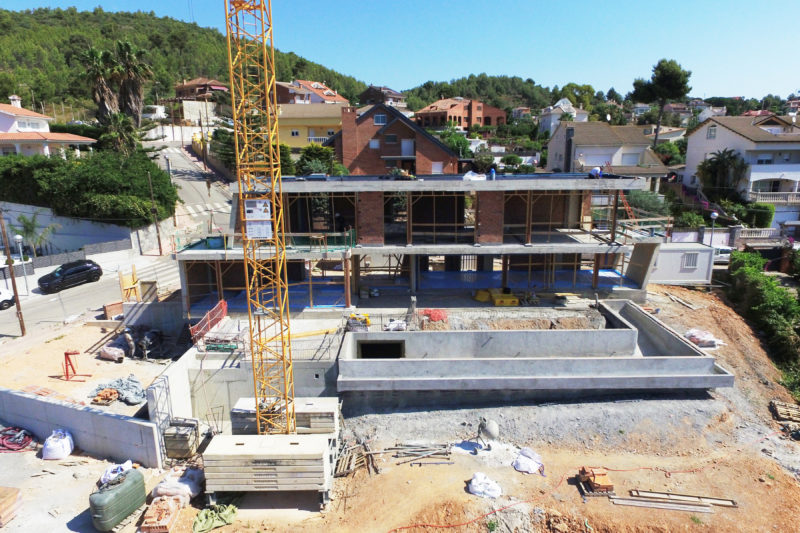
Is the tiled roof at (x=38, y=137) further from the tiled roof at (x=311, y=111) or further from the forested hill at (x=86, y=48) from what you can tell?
the tiled roof at (x=311, y=111)

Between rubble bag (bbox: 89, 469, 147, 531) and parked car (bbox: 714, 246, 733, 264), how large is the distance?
118ft

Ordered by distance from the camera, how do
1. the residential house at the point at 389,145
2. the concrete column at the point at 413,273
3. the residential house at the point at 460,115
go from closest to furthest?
the concrete column at the point at 413,273, the residential house at the point at 389,145, the residential house at the point at 460,115

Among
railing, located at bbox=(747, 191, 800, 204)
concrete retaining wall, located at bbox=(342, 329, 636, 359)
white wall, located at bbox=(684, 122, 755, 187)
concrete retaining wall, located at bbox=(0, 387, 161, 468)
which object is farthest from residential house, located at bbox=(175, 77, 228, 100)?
railing, located at bbox=(747, 191, 800, 204)

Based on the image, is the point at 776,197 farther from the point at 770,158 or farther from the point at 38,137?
the point at 38,137

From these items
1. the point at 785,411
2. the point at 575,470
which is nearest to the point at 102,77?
the point at 575,470

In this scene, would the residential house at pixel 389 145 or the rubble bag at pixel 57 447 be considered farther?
the residential house at pixel 389 145

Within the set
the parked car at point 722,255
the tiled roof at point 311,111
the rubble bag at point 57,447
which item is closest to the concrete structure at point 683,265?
the parked car at point 722,255

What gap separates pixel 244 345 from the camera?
68.3ft

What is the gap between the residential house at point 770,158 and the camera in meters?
40.8

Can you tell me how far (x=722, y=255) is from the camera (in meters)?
34.0

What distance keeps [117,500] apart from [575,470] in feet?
47.3

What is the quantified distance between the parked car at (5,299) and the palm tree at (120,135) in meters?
20.2

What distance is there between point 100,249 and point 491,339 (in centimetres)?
3166

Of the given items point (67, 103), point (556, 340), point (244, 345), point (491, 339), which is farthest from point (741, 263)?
point (67, 103)
